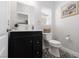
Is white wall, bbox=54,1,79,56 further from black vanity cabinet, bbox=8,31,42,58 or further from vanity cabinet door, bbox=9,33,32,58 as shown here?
vanity cabinet door, bbox=9,33,32,58

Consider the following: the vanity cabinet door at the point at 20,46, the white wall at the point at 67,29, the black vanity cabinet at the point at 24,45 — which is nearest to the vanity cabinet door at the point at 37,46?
the black vanity cabinet at the point at 24,45

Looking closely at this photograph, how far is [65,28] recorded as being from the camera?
121 inches

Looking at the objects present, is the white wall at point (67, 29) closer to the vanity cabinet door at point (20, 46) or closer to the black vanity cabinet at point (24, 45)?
the black vanity cabinet at point (24, 45)

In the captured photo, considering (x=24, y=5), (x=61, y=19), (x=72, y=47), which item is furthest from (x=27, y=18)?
(x=72, y=47)

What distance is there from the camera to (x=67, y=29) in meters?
2.96

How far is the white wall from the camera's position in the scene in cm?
254

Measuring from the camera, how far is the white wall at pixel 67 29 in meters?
2.54

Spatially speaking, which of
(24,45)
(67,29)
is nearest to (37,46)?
(24,45)

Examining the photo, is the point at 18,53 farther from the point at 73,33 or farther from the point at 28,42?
the point at 73,33

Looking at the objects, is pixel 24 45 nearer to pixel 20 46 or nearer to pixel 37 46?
pixel 20 46

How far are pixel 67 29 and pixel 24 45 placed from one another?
1768 millimetres

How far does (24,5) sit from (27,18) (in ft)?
1.65

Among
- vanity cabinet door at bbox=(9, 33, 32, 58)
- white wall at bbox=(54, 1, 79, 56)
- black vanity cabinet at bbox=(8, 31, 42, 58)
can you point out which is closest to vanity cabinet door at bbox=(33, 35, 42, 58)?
black vanity cabinet at bbox=(8, 31, 42, 58)

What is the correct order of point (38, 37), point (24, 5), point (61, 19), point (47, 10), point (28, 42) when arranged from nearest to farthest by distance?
1. point (28, 42)
2. point (38, 37)
3. point (24, 5)
4. point (61, 19)
5. point (47, 10)
